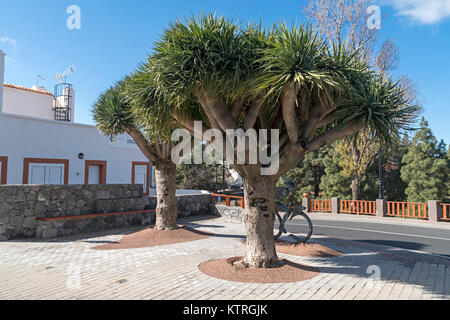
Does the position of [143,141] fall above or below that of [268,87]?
below

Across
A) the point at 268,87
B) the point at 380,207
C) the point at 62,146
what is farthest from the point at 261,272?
the point at 380,207

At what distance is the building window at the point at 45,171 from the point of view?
586 inches

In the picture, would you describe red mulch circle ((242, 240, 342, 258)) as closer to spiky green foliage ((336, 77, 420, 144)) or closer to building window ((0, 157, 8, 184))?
spiky green foliage ((336, 77, 420, 144))

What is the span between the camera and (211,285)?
575 centimetres

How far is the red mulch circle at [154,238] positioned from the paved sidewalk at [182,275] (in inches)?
18.9

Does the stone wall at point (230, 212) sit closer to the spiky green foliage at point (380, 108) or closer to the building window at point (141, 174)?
the building window at point (141, 174)

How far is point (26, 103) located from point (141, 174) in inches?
393

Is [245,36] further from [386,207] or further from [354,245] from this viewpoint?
[386,207]

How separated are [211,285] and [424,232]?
12.0m

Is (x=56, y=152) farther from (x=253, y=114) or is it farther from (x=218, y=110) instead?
(x=253, y=114)

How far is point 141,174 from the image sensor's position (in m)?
20.5

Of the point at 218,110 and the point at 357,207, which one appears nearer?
the point at 218,110

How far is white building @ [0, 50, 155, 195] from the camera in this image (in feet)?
47.2

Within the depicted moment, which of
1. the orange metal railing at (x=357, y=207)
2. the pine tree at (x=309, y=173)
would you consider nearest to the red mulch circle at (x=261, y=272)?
the orange metal railing at (x=357, y=207)
